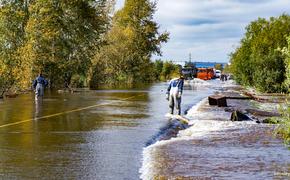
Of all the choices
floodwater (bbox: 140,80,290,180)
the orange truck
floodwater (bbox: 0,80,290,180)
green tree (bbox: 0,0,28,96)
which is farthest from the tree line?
the orange truck

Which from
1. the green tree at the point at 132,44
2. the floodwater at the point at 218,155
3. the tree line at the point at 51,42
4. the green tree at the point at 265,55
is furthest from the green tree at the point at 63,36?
the floodwater at the point at 218,155

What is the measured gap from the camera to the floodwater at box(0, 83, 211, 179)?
9195 millimetres

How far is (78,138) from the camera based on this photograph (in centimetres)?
1334

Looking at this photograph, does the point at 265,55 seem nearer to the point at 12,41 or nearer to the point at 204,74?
the point at 12,41

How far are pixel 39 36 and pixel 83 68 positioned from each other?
26.4 ft

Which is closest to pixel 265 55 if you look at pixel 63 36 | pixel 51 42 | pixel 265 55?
pixel 265 55

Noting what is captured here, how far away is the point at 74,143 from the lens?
12.5 meters

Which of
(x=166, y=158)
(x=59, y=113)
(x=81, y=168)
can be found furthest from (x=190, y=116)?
(x=81, y=168)

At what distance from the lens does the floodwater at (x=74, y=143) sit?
9195 mm

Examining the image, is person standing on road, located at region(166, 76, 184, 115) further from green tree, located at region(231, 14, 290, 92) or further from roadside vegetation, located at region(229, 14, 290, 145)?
green tree, located at region(231, 14, 290, 92)

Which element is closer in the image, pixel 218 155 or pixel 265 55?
pixel 218 155

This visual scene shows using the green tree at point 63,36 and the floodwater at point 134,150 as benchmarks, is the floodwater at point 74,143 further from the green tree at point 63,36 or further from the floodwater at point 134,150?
the green tree at point 63,36

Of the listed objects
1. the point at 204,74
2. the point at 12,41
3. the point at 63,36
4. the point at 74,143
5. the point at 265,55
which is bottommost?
the point at 74,143

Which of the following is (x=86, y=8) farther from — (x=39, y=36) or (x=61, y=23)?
(x=39, y=36)
